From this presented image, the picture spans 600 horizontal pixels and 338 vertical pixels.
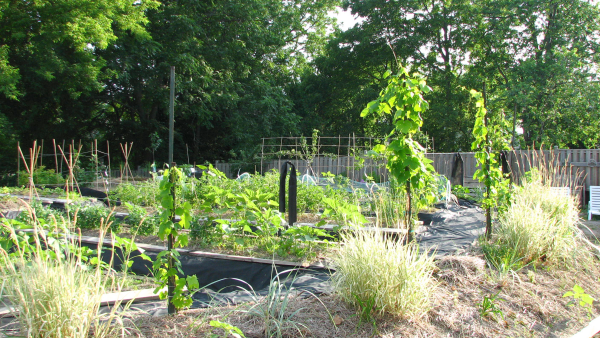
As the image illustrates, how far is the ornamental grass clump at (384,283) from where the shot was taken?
2297 mm

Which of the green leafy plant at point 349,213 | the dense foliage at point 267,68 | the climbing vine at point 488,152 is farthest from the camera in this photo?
the dense foliage at point 267,68

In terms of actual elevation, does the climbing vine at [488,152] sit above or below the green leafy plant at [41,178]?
above

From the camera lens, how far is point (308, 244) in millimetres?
3703

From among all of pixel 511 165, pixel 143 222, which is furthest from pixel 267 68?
pixel 143 222

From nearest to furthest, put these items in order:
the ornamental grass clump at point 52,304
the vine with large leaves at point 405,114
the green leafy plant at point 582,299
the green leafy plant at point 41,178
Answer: the ornamental grass clump at point 52,304 < the green leafy plant at point 582,299 < the vine with large leaves at point 405,114 < the green leafy plant at point 41,178

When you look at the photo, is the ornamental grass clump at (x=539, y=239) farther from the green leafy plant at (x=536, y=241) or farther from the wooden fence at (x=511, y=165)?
the wooden fence at (x=511, y=165)

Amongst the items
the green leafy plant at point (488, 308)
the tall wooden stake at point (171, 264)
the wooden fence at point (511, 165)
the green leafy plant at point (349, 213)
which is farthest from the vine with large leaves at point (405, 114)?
the wooden fence at point (511, 165)

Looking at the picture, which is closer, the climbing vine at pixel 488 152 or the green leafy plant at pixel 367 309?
the green leafy plant at pixel 367 309

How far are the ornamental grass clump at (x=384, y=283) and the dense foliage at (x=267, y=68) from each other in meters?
11.2

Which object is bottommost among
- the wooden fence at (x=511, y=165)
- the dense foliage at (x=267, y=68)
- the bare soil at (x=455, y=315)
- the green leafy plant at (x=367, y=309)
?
the bare soil at (x=455, y=315)

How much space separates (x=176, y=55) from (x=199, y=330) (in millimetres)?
14707

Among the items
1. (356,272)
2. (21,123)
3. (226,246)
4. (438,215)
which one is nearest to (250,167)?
(21,123)

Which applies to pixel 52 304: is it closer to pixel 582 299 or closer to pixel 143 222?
pixel 143 222

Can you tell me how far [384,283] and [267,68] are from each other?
17511mm
